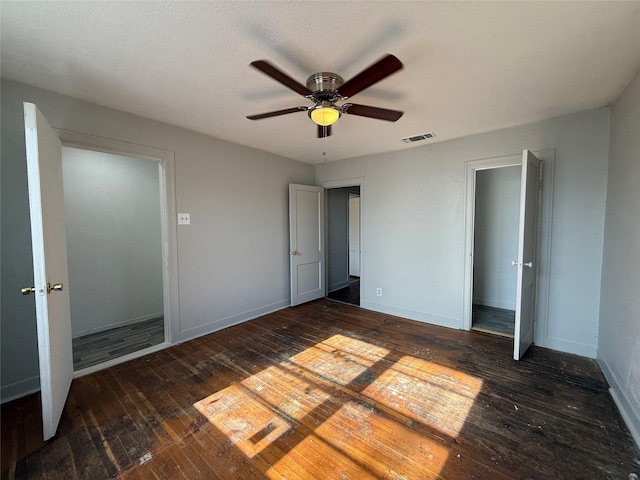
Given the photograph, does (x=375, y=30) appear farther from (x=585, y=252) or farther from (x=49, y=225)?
(x=585, y=252)

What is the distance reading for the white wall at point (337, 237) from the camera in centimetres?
534

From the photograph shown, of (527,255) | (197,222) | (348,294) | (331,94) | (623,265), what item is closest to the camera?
(331,94)

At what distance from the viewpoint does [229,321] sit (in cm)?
356

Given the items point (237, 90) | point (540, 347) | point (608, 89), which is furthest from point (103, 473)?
point (608, 89)

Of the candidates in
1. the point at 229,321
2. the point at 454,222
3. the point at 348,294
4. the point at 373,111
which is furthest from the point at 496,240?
the point at 229,321

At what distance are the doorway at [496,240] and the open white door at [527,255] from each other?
1.31m

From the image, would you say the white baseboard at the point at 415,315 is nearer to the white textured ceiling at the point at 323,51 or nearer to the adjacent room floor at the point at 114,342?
the white textured ceiling at the point at 323,51

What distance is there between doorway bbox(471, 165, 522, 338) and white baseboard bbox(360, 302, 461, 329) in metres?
0.88

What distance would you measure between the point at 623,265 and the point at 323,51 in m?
2.72

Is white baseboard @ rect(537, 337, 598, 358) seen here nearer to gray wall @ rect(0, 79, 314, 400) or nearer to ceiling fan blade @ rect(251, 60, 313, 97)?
gray wall @ rect(0, 79, 314, 400)

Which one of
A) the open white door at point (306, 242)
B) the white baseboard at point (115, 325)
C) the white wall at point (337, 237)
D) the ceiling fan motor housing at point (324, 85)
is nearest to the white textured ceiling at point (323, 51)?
the ceiling fan motor housing at point (324, 85)

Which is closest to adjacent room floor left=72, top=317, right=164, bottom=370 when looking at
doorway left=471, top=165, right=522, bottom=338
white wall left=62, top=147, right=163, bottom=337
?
white wall left=62, top=147, right=163, bottom=337

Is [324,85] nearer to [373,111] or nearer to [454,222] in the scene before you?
[373,111]

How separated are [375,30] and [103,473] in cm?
290
